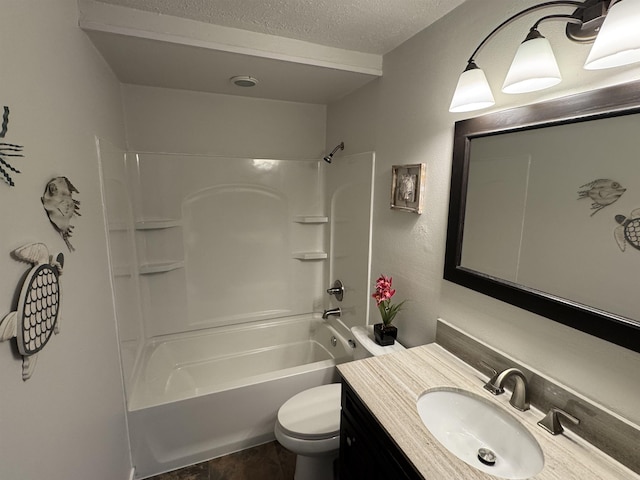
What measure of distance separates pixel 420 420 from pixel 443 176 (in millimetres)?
1000

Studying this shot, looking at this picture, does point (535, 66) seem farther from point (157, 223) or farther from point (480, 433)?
point (157, 223)

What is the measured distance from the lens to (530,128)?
1.02m

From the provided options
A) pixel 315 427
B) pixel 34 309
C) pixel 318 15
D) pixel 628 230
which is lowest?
pixel 315 427

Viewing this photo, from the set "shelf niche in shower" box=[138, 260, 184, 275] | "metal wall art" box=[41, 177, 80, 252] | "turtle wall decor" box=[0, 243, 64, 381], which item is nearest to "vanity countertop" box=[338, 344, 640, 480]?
"turtle wall decor" box=[0, 243, 64, 381]

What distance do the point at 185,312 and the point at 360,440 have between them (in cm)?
173

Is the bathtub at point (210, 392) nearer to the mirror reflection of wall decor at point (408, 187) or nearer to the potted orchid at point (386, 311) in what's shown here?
the potted orchid at point (386, 311)

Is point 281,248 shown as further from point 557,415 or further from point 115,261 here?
point 557,415

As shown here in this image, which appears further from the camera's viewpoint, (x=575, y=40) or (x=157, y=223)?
(x=157, y=223)

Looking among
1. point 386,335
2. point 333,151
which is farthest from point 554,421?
point 333,151

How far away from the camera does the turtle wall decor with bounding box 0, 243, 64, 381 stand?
0.67m

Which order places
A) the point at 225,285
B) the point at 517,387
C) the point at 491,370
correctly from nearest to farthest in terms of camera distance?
the point at 517,387, the point at 491,370, the point at 225,285

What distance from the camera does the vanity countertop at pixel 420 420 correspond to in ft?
2.64

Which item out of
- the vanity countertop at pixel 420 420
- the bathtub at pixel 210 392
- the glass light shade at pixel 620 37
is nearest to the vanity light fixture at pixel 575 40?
the glass light shade at pixel 620 37

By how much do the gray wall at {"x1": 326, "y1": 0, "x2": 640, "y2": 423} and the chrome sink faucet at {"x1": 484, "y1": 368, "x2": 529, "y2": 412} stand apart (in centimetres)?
8
